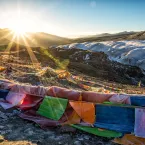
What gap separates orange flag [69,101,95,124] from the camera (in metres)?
5.86

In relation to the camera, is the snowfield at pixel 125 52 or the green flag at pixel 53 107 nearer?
the green flag at pixel 53 107

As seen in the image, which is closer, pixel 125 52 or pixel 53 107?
pixel 53 107

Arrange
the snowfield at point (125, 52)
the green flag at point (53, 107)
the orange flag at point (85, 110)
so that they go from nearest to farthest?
1. the orange flag at point (85, 110)
2. the green flag at point (53, 107)
3. the snowfield at point (125, 52)

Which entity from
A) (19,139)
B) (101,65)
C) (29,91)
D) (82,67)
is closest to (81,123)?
(19,139)

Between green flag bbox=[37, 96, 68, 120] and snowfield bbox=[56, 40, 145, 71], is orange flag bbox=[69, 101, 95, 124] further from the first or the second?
snowfield bbox=[56, 40, 145, 71]

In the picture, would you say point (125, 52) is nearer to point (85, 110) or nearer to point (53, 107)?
point (53, 107)

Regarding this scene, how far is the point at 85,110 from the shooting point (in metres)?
5.92

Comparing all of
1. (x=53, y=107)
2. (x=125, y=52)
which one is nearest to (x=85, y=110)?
(x=53, y=107)

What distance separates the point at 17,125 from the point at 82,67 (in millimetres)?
18276

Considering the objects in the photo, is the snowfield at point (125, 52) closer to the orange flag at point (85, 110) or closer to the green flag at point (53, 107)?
the green flag at point (53, 107)

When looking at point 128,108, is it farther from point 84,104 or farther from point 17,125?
point 17,125

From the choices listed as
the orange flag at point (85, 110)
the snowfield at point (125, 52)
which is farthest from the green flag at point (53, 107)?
the snowfield at point (125, 52)

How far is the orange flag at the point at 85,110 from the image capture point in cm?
586

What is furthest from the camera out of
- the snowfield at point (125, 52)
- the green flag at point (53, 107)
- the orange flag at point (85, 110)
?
the snowfield at point (125, 52)
